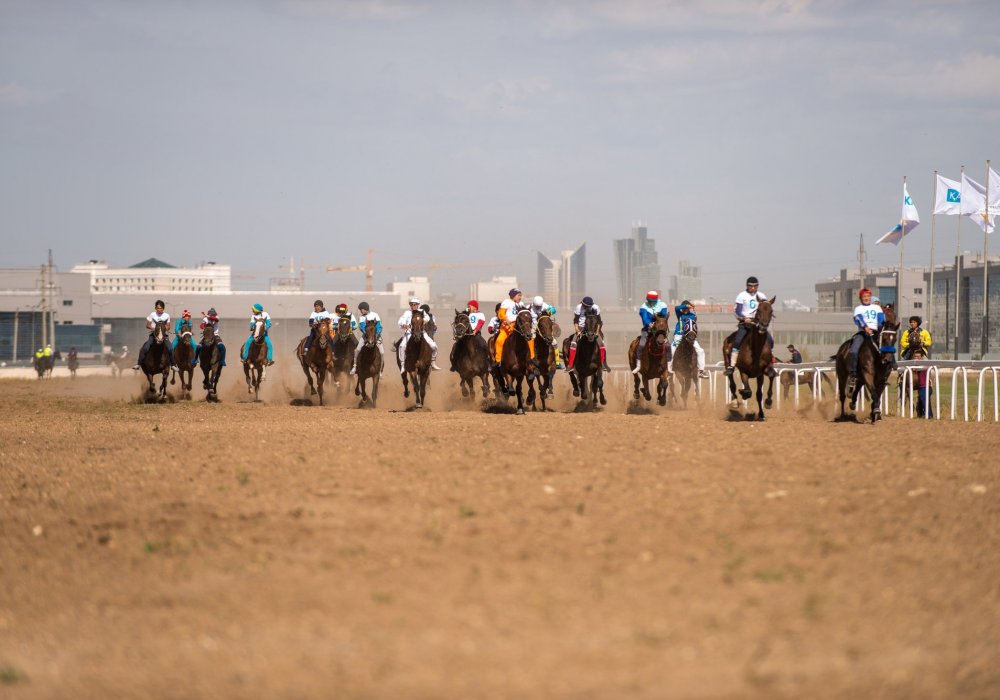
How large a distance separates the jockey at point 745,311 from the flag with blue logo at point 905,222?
27873 mm

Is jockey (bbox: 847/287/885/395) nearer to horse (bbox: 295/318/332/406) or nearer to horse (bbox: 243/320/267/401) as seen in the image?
horse (bbox: 295/318/332/406)

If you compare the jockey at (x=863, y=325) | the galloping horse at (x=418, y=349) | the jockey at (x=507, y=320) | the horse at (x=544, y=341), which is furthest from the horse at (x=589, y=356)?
the jockey at (x=863, y=325)

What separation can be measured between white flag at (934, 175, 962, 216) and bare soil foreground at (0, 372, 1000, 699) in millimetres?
32899

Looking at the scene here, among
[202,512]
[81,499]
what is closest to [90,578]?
[202,512]

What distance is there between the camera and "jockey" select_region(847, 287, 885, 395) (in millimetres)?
21406

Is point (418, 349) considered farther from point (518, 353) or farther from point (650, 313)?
point (650, 313)

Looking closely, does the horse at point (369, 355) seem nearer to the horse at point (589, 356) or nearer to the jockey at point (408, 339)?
the jockey at point (408, 339)

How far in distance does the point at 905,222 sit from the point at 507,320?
28814mm

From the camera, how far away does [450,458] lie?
14.9 m

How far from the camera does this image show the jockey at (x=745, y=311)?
22.2 meters

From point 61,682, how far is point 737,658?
3.92 meters

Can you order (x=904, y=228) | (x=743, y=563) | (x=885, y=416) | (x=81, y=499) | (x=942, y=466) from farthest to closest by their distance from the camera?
(x=904, y=228), (x=885, y=416), (x=942, y=466), (x=81, y=499), (x=743, y=563)

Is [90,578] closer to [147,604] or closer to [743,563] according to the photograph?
[147,604]

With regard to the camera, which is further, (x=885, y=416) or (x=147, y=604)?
(x=885, y=416)
